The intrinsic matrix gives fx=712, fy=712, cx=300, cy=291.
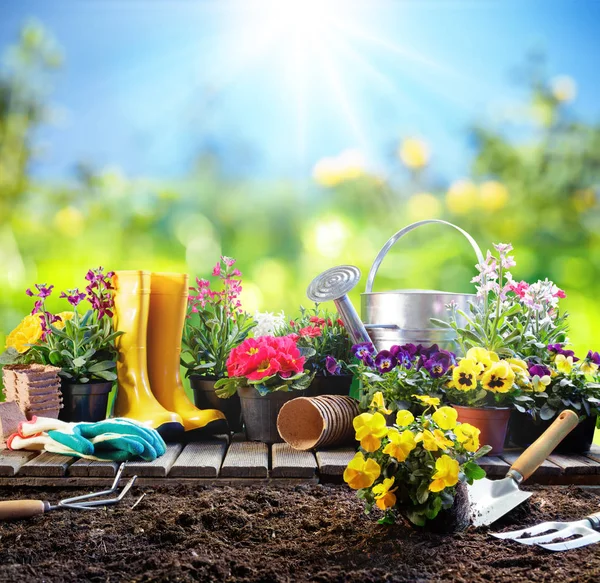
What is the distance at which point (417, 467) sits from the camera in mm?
1681

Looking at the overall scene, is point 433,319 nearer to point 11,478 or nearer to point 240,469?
point 240,469

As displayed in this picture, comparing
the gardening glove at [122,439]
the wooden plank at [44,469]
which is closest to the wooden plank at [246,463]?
the gardening glove at [122,439]

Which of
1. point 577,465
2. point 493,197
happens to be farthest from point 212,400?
point 493,197

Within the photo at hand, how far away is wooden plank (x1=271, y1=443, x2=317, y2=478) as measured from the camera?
2184 millimetres

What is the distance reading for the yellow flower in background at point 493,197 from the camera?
3.78 meters

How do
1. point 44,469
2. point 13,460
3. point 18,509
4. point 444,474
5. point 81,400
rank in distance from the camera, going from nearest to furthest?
point 444,474 < point 18,509 < point 44,469 < point 13,460 < point 81,400

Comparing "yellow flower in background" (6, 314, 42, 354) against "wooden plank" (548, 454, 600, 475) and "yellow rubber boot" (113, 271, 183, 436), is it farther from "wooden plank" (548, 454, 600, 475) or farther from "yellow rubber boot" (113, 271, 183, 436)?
"wooden plank" (548, 454, 600, 475)

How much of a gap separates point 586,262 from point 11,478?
2993mm

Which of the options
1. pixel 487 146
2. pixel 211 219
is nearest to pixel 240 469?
pixel 211 219

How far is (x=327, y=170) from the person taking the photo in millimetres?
3719

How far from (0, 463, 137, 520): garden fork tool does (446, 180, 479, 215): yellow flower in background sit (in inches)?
91.9

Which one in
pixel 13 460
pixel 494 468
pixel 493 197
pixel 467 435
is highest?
pixel 493 197

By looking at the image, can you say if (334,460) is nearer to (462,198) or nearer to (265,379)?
(265,379)

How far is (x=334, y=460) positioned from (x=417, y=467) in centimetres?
63
